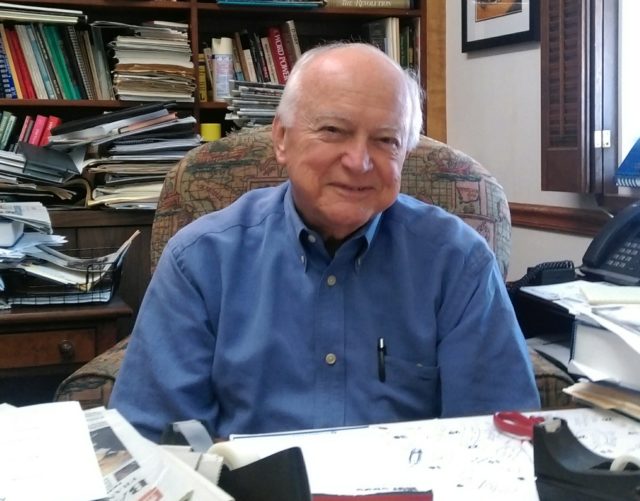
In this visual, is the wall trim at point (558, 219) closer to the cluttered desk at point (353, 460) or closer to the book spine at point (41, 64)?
the cluttered desk at point (353, 460)

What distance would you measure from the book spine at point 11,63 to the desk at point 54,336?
0.78 m

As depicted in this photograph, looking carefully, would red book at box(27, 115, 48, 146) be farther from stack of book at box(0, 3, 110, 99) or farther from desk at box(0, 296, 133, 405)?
desk at box(0, 296, 133, 405)

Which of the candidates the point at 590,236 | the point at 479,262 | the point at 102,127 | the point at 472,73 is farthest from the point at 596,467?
the point at 472,73

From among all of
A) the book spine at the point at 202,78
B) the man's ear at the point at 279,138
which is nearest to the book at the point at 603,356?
the man's ear at the point at 279,138

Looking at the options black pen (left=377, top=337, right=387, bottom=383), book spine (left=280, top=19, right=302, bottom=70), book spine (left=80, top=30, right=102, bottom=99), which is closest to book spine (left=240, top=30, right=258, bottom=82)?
book spine (left=280, top=19, right=302, bottom=70)

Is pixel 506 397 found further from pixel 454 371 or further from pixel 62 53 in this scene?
pixel 62 53

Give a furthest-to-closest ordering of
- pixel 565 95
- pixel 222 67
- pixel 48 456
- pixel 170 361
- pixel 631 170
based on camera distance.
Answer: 1. pixel 222 67
2. pixel 565 95
3. pixel 631 170
4. pixel 170 361
5. pixel 48 456

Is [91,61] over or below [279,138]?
over

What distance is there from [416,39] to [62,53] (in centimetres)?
115

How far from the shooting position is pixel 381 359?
1249mm

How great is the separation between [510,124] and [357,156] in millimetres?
1332

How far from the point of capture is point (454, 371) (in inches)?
48.5

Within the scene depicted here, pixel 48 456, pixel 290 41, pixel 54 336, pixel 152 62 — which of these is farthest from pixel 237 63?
pixel 48 456

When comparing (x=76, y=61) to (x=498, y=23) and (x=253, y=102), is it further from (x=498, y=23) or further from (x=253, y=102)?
(x=498, y=23)
